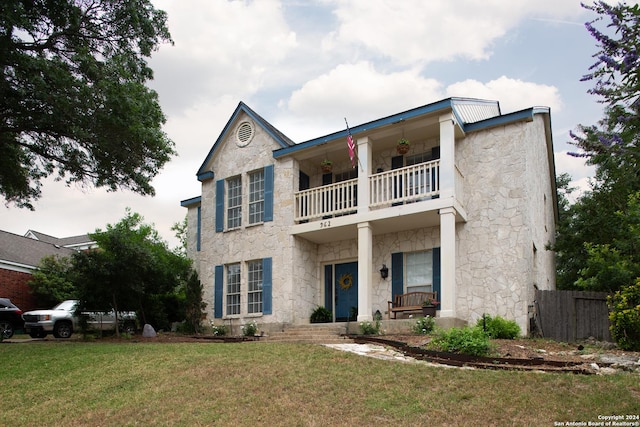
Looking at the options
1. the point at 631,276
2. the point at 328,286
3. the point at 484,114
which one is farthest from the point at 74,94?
the point at 631,276

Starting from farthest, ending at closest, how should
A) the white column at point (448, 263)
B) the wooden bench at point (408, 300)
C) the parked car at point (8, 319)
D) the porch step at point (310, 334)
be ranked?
the parked car at point (8, 319), the wooden bench at point (408, 300), the porch step at point (310, 334), the white column at point (448, 263)

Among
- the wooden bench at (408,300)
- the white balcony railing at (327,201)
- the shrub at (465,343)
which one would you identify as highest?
the white balcony railing at (327,201)

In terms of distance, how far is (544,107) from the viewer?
59.3 feet

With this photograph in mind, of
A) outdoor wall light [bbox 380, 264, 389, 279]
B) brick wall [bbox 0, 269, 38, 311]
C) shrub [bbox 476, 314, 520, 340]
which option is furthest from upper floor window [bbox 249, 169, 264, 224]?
brick wall [bbox 0, 269, 38, 311]

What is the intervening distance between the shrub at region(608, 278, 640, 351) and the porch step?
5.83 meters

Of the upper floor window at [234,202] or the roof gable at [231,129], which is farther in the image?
the upper floor window at [234,202]

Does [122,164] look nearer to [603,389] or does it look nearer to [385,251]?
[385,251]

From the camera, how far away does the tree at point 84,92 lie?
14.2m

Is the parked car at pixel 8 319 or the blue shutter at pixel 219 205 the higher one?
the blue shutter at pixel 219 205

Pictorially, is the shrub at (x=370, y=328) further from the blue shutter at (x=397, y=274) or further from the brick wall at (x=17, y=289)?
the brick wall at (x=17, y=289)

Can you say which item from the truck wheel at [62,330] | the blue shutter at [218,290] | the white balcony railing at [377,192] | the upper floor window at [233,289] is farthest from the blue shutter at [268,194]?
the truck wheel at [62,330]

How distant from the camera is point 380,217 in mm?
16734

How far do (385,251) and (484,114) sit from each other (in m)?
5.04

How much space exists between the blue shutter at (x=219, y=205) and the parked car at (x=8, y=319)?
6.62 meters
